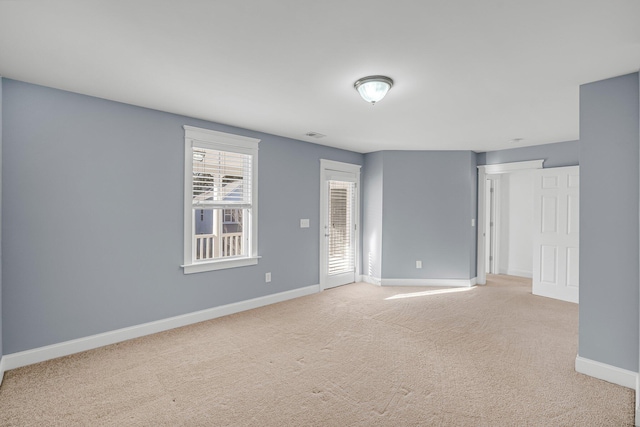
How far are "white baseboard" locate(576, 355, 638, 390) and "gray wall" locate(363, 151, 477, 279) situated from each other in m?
3.01

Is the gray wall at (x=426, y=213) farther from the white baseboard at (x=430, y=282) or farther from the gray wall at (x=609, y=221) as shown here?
the gray wall at (x=609, y=221)

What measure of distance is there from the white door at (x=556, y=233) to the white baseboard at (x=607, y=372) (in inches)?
98.4

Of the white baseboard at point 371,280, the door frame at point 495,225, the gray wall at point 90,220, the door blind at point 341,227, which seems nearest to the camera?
the gray wall at point 90,220

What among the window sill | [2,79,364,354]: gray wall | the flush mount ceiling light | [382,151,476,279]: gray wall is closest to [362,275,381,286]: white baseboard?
[382,151,476,279]: gray wall

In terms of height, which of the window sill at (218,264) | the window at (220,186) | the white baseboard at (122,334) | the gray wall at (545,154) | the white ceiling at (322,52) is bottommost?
the white baseboard at (122,334)

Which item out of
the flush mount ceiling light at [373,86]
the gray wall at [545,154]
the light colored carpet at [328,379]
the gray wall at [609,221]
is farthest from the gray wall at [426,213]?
the flush mount ceiling light at [373,86]

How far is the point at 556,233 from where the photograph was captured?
4867 mm

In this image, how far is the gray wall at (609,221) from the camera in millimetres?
2439

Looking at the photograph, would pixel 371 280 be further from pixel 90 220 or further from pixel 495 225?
pixel 90 220

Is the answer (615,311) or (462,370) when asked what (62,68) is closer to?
(462,370)

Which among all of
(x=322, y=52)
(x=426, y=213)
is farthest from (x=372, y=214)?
(x=322, y=52)

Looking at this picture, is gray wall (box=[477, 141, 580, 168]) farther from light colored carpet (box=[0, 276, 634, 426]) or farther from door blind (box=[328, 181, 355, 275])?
door blind (box=[328, 181, 355, 275])

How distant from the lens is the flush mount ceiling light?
8.43 feet

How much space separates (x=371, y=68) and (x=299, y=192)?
272cm
